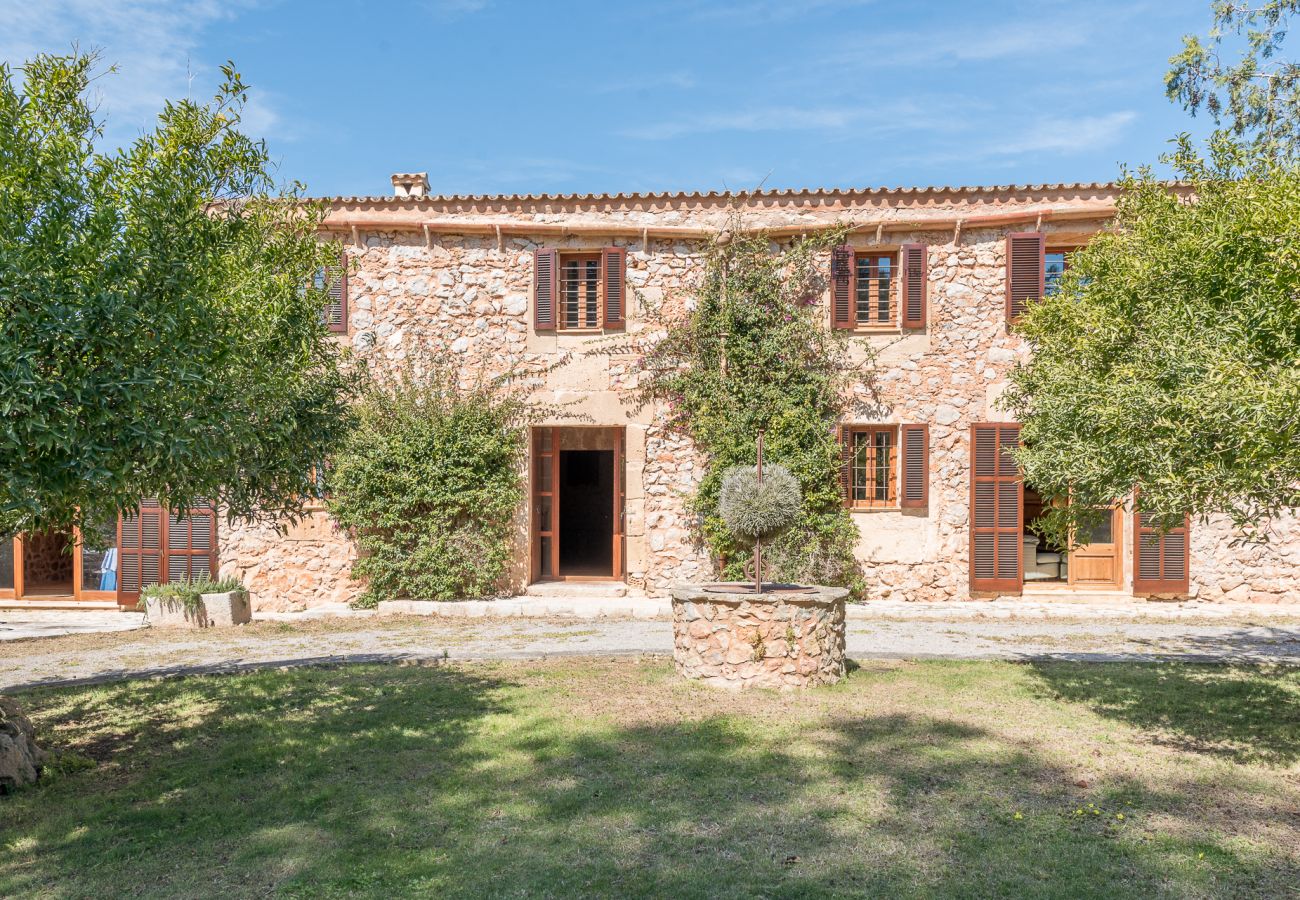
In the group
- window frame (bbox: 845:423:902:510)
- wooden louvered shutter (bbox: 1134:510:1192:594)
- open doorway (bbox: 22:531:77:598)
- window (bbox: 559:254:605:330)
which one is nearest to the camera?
wooden louvered shutter (bbox: 1134:510:1192:594)

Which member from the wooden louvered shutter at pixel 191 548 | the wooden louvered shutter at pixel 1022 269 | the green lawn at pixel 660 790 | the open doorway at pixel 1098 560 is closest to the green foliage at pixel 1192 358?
the green lawn at pixel 660 790

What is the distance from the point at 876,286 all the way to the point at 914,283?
57 centimetres

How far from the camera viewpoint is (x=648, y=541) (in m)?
12.2

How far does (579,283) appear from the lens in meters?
12.4

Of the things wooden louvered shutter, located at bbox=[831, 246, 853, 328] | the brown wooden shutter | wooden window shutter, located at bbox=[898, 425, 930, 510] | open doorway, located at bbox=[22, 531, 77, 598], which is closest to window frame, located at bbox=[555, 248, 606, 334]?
wooden louvered shutter, located at bbox=[831, 246, 853, 328]

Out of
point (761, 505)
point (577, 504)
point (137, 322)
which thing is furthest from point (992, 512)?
point (137, 322)

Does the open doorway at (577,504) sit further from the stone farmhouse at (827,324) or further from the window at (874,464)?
the window at (874,464)

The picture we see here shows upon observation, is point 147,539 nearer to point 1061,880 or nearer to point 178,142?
point 178,142

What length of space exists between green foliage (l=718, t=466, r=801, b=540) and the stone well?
0.63 meters

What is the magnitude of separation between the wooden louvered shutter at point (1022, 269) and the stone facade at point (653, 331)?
0.48ft

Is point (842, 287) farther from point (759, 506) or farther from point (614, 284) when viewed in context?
point (759, 506)

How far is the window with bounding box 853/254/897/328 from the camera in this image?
1226 centimetres

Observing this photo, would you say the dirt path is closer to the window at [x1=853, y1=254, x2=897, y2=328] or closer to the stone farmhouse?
the stone farmhouse

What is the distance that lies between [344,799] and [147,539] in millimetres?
9201
